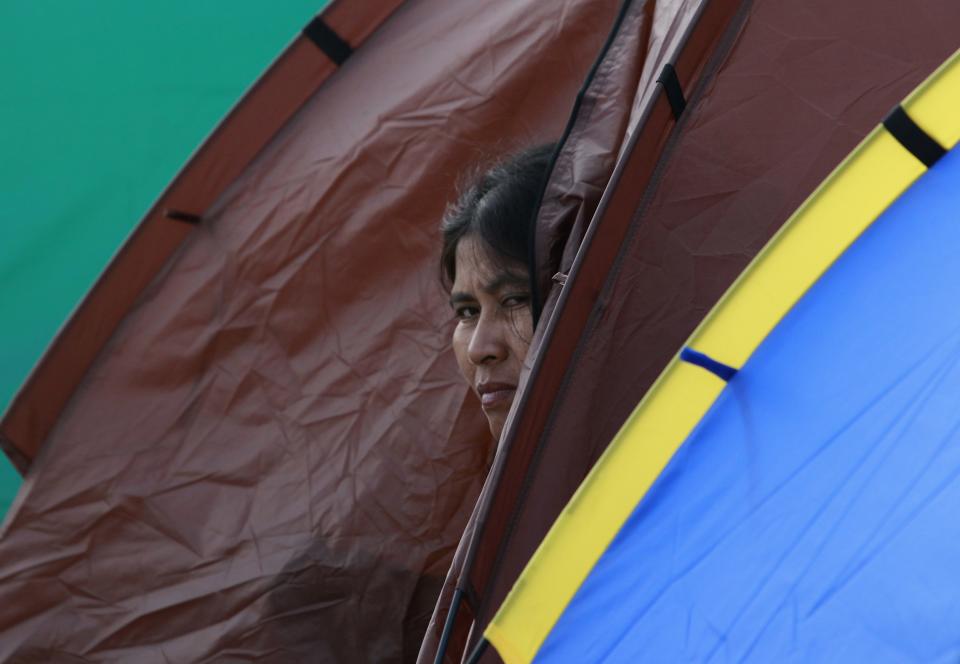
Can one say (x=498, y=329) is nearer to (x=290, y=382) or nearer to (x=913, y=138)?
(x=290, y=382)

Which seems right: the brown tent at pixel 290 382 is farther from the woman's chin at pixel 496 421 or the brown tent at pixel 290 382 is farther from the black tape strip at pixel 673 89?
the black tape strip at pixel 673 89

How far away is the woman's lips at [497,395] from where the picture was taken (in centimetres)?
140

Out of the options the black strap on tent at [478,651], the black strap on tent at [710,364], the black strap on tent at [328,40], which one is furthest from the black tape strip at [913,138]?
the black strap on tent at [328,40]

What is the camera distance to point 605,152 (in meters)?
1.24

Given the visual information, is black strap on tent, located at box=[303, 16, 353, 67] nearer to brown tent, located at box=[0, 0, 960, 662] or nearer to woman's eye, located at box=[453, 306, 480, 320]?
brown tent, located at box=[0, 0, 960, 662]

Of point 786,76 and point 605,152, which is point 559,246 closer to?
point 605,152

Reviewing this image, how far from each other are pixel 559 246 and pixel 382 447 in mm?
542

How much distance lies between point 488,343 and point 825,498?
59 centimetres

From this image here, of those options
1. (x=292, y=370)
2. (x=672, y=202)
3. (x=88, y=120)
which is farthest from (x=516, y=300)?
(x=88, y=120)

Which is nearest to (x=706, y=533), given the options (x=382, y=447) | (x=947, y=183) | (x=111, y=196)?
(x=947, y=183)

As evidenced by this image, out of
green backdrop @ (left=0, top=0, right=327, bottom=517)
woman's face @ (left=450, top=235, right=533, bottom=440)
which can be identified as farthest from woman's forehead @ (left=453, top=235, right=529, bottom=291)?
green backdrop @ (left=0, top=0, right=327, bottom=517)

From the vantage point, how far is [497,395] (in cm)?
140

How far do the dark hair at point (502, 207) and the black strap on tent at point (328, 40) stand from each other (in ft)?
1.00

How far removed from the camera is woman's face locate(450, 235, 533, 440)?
4.57ft
